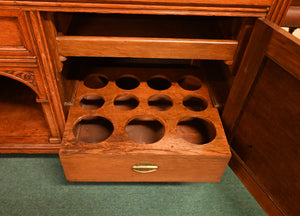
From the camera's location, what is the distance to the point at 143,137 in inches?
32.9

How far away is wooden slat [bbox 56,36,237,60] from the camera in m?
0.65

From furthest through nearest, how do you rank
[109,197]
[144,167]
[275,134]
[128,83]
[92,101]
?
[128,83], [92,101], [109,197], [144,167], [275,134]

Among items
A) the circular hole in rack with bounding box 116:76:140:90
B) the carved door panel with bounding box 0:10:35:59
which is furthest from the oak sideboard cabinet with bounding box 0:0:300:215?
the circular hole in rack with bounding box 116:76:140:90

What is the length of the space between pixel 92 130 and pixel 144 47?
35cm

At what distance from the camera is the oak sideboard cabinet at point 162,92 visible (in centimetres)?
56

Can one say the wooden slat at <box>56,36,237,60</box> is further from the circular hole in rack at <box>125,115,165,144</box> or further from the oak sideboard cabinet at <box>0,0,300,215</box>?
the circular hole in rack at <box>125,115,165,144</box>

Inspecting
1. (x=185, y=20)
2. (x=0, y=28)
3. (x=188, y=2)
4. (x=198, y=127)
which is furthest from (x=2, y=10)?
(x=198, y=127)

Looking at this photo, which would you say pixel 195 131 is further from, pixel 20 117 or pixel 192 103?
pixel 20 117

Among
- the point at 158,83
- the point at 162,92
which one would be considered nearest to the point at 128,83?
the point at 158,83

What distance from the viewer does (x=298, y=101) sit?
513mm

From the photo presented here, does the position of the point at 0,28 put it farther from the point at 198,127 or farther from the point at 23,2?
the point at 198,127

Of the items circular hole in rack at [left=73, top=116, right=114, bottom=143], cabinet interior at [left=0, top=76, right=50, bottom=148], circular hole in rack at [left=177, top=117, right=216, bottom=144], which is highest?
circular hole in rack at [left=177, top=117, right=216, bottom=144]

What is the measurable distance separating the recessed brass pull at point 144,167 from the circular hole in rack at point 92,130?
19cm

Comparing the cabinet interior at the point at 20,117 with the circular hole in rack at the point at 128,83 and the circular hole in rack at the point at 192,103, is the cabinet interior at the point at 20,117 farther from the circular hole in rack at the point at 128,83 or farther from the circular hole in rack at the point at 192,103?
the circular hole in rack at the point at 192,103
